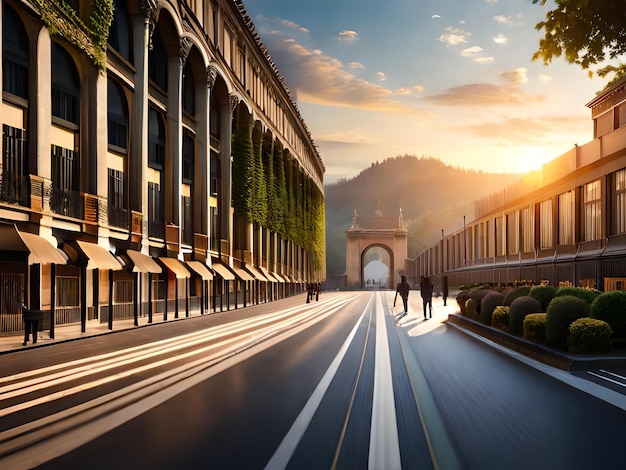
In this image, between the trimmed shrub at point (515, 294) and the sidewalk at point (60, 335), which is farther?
the trimmed shrub at point (515, 294)

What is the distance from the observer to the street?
6.02 m

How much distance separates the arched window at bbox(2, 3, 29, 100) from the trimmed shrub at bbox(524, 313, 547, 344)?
18879mm

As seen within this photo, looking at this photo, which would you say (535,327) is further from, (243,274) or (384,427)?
(243,274)

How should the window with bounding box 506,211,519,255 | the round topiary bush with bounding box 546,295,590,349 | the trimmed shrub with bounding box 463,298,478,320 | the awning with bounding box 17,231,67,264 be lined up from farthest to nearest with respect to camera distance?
the window with bounding box 506,211,519,255, the trimmed shrub with bounding box 463,298,478,320, the awning with bounding box 17,231,67,264, the round topiary bush with bounding box 546,295,590,349

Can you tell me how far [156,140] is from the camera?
37.5 metres

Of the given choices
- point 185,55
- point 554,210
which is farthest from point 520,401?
point 554,210

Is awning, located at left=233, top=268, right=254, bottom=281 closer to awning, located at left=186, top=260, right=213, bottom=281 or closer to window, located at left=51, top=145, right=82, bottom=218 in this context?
awning, located at left=186, top=260, right=213, bottom=281

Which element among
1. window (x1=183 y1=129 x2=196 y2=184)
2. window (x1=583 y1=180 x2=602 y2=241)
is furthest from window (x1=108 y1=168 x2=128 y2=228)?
window (x1=583 y1=180 x2=602 y2=241)

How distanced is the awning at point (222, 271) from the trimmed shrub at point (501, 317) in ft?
86.0

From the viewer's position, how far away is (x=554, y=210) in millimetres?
45062

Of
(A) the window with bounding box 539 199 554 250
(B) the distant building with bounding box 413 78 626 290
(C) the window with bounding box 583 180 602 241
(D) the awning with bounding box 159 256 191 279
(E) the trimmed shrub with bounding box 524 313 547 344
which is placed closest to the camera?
(E) the trimmed shrub with bounding box 524 313 547 344

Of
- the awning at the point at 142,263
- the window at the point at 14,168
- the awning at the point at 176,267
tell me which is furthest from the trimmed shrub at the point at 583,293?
the awning at the point at 176,267

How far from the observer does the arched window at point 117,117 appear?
103 ft

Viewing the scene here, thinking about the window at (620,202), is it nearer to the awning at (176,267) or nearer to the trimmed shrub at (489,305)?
the trimmed shrub at (489,305)
